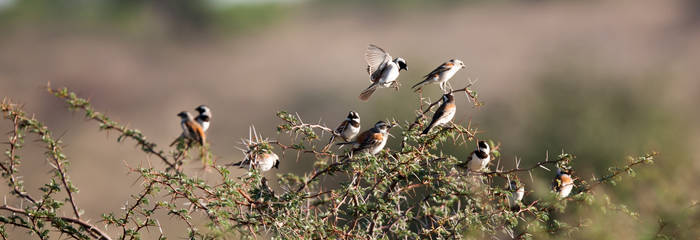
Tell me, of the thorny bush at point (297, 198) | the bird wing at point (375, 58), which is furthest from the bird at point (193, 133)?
the bird wing at point (375, 58)

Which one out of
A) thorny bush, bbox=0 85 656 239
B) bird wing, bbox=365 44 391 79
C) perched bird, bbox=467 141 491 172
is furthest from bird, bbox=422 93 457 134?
bird wing, bbox=365 44 391 79

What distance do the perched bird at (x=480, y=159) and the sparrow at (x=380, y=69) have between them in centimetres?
94

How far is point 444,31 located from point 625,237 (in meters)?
37.0

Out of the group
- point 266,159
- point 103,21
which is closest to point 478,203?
point 266,159

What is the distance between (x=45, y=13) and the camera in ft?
128

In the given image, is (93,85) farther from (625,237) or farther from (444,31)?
(625,237)

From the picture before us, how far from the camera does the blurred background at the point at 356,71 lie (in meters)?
13.8

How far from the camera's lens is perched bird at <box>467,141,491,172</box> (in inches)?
168

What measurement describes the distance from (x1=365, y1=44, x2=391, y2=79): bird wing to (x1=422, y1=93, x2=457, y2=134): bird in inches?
45.3

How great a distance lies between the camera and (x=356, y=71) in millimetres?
34531

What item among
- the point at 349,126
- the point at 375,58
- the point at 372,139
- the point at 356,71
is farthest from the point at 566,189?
the point at 356,71

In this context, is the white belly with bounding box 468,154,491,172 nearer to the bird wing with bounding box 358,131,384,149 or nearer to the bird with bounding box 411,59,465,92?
the bird wing with bounding box 358,131,384,149

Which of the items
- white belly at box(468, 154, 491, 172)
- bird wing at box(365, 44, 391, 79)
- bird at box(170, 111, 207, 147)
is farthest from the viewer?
bird wing at box(365, 44, 391, 79)

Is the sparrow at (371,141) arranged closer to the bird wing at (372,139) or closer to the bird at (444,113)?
the bird wing at (372,139)
